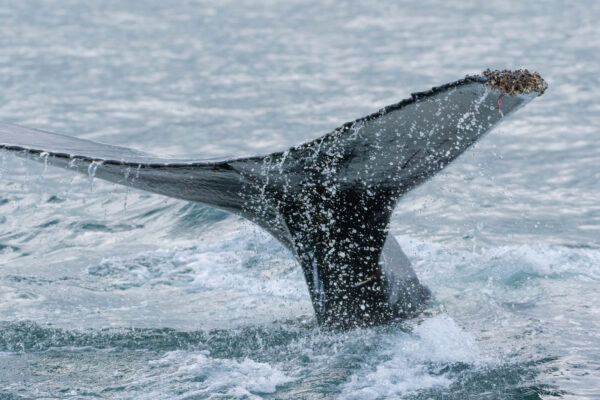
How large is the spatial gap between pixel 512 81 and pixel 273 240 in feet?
18.5

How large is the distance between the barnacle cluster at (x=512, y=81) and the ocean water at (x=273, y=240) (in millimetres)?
2075

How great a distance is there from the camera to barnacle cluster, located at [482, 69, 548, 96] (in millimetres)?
4820

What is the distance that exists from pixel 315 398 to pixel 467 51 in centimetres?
1661

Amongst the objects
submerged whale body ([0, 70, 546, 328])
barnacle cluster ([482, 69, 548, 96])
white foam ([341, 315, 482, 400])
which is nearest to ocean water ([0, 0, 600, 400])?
white foam ([341, 315, 482, 400])

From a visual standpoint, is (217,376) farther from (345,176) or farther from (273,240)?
(273,240)

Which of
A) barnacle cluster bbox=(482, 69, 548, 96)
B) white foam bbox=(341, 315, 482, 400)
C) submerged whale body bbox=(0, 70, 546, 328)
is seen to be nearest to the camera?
barnacle cluster bbox=(482, 69, 548, 96)

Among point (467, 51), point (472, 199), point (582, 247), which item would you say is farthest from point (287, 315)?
point (467, 51)

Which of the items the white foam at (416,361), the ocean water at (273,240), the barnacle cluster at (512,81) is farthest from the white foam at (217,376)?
the barnacle cluster at (512,81)

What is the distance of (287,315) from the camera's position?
7660mm

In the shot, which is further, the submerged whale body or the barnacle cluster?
the submerged whale body

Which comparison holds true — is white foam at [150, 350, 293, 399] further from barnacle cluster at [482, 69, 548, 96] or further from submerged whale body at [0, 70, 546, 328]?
barnacle cluster at [482, 69, 548, 96]

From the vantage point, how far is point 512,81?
486 centimetres

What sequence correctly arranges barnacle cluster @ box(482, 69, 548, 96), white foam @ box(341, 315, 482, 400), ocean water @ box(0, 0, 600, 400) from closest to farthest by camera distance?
1. barnacle cluster @ box(482, 69, 548, 96)
2. white foam @ box(341, 315, 482, 400)
3. ocean water @ box(0, 0, 600, 400)

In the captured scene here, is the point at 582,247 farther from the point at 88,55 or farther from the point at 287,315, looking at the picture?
the point at 88,55
